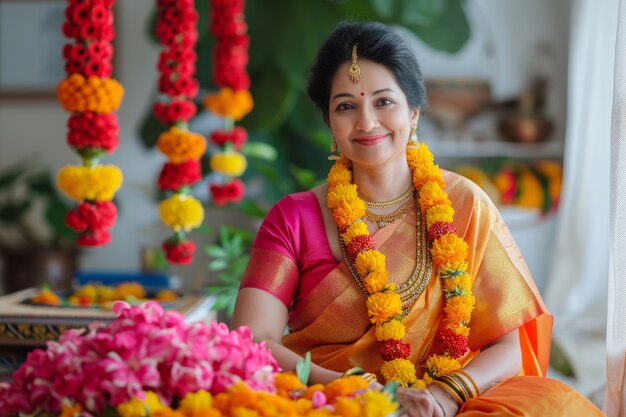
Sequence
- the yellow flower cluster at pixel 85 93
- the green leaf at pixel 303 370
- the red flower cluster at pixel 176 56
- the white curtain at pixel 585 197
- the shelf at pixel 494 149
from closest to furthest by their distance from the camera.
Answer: the green leaf at pixel 303 370 → the yellow flower cluster at pixel 85 93 → the red flower cluster at pixel 176 56 → the white curtain at pixel 585 197 → the shelf at pixel 494 149

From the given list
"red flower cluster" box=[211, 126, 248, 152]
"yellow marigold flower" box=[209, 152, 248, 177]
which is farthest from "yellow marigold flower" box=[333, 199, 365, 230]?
"red flower cluster" box=[211, 126, 248, 152]

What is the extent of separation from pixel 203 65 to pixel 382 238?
10.2 ft

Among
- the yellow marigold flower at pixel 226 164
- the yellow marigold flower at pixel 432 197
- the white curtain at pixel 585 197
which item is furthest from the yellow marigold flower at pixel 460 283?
the white curtain at pixel 585 197

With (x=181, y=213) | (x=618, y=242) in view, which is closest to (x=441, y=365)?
(x=618, y=242)

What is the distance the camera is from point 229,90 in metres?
3.40

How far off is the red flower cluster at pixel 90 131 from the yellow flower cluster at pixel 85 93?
3 centimetres

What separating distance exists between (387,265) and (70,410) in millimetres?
889

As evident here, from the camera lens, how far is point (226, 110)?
3383 mm

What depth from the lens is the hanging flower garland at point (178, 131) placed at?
2.78 m

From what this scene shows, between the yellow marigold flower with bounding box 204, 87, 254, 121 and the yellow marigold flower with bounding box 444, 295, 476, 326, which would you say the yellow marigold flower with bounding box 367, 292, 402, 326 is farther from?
the yellow marigold flower with bounding box 204, 87, 254, 121

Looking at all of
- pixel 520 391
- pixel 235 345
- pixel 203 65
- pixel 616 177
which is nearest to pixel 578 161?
pixel 203 65

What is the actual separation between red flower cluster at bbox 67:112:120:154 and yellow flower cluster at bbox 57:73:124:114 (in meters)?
0.03

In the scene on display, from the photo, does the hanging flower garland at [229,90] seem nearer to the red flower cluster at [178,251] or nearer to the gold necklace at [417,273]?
the red flower cluster at [178,251]

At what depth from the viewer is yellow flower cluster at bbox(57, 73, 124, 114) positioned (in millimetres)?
2529
